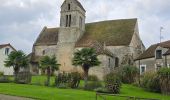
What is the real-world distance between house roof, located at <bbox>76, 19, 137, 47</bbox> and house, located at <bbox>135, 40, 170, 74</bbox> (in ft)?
20.4

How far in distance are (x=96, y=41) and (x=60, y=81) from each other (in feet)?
55.0

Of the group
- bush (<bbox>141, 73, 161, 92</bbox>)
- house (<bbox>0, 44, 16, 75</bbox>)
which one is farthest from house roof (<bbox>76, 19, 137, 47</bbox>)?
bush (<bbox>141, 73, 161, 92</bbox>)

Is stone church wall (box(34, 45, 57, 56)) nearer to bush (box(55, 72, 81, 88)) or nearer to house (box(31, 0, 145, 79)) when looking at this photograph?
house (box(31, 0, 145, 79))

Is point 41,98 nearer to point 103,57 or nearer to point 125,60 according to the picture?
point 103,57

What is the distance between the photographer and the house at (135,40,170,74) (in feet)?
128

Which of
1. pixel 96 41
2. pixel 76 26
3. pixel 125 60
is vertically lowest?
pixel 125 60

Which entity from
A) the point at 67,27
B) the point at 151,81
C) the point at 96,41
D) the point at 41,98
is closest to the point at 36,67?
the point at 67,27

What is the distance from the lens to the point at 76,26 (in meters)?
53.9

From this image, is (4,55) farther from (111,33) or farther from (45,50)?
(111,33)

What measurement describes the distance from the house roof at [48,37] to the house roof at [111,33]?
7.16m

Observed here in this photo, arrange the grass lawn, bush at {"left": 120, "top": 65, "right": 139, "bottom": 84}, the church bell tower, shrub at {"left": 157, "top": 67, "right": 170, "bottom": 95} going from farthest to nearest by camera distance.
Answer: the church bell tower, bush at {"left": 120, "top": 65, "right": 139, "bottom": 84}, shrub at {"left": 157, "top": 67, "right": 170, "bottom": 95}, the grass lawn

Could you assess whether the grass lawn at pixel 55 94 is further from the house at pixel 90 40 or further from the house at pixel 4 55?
the house at pixel 4 55

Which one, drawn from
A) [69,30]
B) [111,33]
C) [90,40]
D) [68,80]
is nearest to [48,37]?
[69,30]

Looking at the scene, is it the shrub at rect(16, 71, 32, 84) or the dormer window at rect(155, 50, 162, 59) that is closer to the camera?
the shrub at rect(16, 71, 32, 84)
